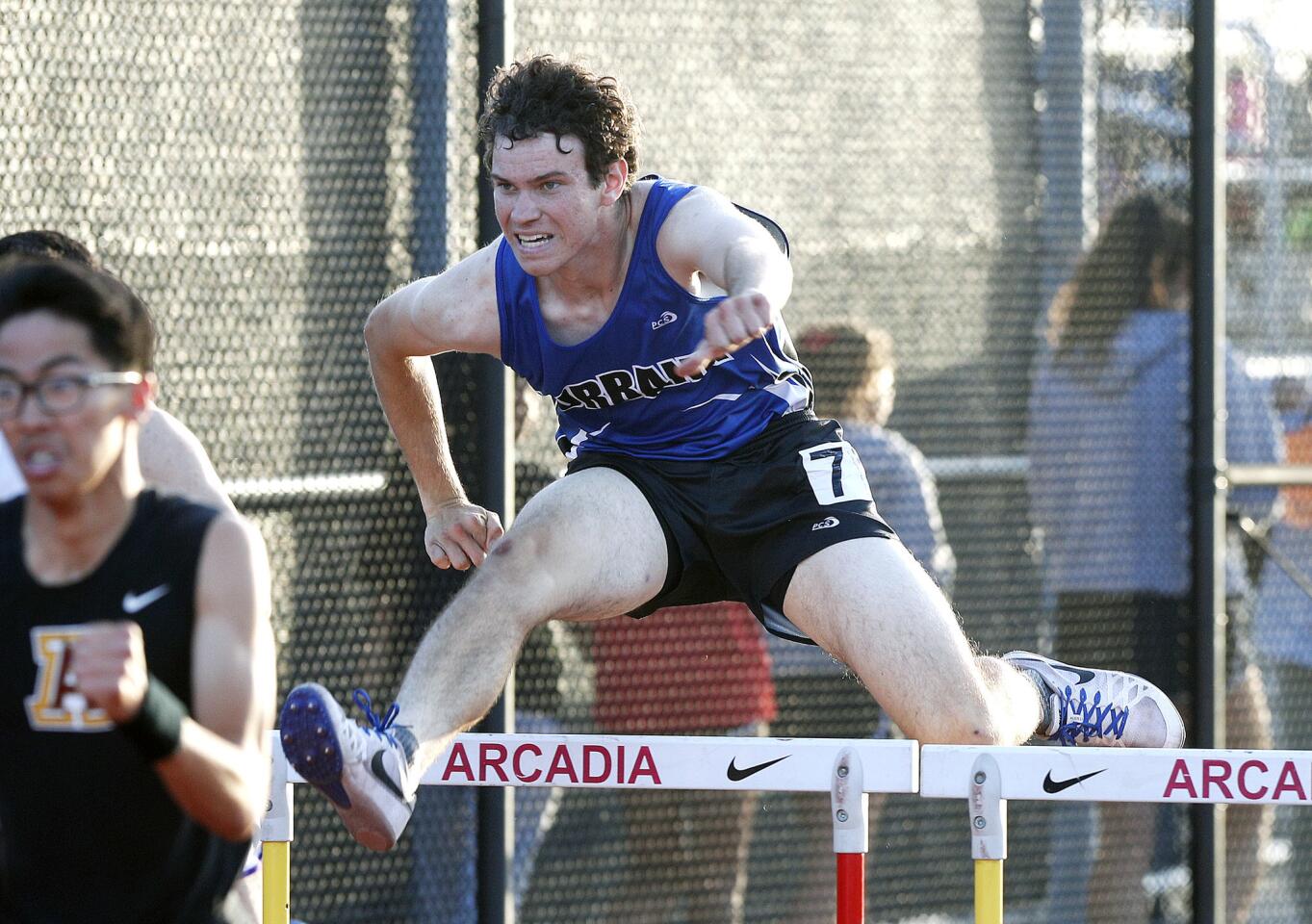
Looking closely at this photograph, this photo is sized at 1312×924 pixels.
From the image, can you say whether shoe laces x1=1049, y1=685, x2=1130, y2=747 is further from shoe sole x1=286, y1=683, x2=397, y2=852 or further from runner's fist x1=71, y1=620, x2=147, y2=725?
runner's fist x1=71, y1=620, x2=147, y2=725

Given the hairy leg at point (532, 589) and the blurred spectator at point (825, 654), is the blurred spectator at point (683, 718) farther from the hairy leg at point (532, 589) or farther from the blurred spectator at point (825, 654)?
the hairy leg at point (532, 589)

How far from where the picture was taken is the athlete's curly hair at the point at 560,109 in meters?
3.78

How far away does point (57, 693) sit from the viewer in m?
2.45

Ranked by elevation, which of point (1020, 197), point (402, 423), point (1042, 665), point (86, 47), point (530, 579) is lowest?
point (1042, 665)

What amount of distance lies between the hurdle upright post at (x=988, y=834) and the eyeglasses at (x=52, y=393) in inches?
74.0

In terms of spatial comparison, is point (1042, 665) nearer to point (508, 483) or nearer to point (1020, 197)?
point (508, 483)

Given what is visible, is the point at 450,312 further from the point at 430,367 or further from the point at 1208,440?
the point at 1208,440

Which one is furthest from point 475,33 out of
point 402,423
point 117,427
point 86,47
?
point 117,427

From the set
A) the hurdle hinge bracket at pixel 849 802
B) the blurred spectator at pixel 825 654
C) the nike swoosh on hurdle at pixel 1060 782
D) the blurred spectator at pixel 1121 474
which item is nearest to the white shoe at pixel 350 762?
the hurdle hinge bracket at pixel 849 802

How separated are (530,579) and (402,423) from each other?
2.14 ft

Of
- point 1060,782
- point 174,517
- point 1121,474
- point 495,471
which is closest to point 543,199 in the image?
point 495,471

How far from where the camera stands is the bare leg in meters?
3.77

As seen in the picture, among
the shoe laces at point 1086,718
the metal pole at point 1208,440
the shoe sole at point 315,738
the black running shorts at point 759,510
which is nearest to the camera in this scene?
the shoe sole at point 315,738

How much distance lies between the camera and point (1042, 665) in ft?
14.0
